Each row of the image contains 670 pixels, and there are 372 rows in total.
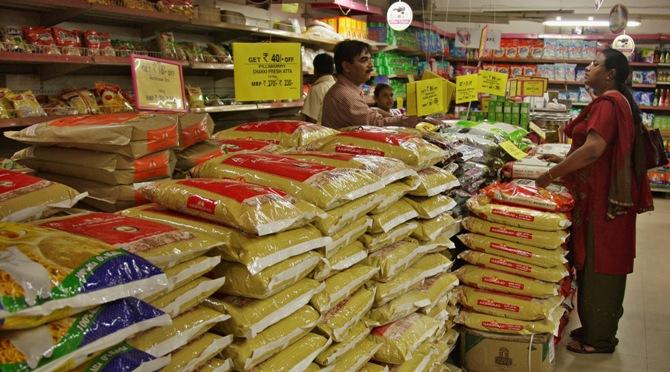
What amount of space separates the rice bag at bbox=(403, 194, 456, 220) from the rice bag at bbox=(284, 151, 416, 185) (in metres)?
0.22

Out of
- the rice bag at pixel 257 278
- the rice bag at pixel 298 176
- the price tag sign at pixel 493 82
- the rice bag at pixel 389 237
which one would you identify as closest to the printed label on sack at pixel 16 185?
the rice bag at pixel 257 278

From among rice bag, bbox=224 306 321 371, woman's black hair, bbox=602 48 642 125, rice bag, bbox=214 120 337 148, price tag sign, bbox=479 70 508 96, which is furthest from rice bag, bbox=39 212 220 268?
price tag sign, bbox=479 70 508 96

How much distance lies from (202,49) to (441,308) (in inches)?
123

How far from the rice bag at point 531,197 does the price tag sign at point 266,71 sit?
3.87 ft

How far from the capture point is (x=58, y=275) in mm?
922

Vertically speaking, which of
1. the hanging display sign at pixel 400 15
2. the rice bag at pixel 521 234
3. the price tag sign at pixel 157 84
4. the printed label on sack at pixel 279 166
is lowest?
the rice bag at pixel 521 234

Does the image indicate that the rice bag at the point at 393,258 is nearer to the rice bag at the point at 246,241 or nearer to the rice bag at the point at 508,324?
the rice bag at the point at 246,241

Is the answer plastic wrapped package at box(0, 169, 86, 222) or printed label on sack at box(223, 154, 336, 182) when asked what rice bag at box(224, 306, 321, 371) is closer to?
printed label on sack at box(223, 154, 336, 182)

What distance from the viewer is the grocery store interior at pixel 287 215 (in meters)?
1.10

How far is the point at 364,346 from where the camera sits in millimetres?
2059

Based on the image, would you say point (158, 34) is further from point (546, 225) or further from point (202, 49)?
point (546, 225)

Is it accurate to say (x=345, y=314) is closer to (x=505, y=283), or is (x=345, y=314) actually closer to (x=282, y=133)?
(x=282, y=133)

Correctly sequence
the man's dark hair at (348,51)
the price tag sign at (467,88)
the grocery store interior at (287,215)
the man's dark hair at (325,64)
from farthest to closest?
1. the man's dark hair at (325,64)
2. the price tag sign at (467,88)
3. the man's dark hair at (348,51)
4. the grocery store interior at (287,215)

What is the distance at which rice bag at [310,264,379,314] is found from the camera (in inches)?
68.7
